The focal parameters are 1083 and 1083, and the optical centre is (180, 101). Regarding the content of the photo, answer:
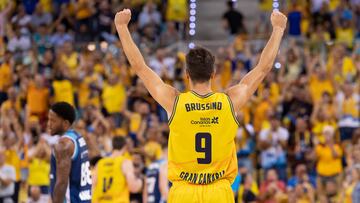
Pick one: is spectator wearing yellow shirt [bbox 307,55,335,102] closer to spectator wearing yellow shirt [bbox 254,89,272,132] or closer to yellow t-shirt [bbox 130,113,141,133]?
spectator wearing yellow shirt [bbox 254,89,272,132]

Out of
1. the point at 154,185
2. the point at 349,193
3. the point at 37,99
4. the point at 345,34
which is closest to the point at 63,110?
the point at 154,185

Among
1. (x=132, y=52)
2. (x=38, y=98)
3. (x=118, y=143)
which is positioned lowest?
(x=118, y=143)

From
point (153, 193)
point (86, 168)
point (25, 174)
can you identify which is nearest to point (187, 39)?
point (25, 174)

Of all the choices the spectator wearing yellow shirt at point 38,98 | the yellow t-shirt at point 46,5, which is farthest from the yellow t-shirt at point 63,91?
the yellow t-shirt at point 46,5

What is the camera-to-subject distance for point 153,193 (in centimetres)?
1766

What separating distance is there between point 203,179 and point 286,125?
14.6 meters

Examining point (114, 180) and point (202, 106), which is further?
point (114, 180)

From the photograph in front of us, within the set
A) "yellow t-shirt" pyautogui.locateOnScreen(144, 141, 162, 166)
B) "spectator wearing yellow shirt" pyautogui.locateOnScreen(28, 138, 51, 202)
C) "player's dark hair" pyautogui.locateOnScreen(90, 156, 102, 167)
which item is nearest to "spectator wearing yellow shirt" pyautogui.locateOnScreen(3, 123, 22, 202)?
"spectator wearing yellow shirt" pyautogui.locateOnScreen(28, 138, 51, 202)

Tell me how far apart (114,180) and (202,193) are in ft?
22.8

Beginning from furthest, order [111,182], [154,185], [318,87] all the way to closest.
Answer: [318,87], [154,185], [111,182]

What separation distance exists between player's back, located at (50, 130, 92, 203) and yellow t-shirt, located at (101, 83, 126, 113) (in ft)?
43.1

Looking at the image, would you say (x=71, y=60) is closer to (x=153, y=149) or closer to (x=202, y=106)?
(x=153, y=149)

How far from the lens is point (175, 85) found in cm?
2489

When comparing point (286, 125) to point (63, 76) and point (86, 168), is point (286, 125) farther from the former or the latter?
point (86, 168)
